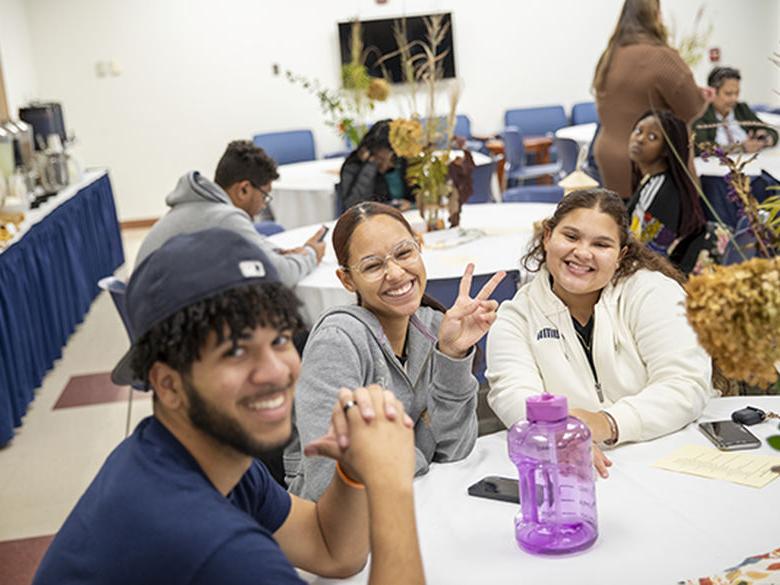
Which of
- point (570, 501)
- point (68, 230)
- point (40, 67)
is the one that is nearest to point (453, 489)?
point (570, 501)

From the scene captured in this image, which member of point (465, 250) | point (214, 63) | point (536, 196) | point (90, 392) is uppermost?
point (214, 63)

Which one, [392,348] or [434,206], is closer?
[392,348]

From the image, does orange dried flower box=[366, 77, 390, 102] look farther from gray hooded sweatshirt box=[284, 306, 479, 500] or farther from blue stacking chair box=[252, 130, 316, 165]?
gray hooded sweatshirt box=[284, 306, 479, 500]

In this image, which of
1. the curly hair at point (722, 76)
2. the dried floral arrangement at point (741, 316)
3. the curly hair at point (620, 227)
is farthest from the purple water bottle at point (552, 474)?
the curly hair at point (722, 76)

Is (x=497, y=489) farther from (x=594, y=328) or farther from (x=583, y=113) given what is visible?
(x=583, y=113)

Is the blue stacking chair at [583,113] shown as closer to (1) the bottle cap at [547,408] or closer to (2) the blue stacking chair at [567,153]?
(2) the blue stacking chair at [567,153]

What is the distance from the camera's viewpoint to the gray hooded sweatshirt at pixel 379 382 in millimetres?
2070

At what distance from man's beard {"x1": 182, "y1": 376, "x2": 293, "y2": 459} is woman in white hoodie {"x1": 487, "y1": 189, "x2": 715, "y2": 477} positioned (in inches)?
41.9

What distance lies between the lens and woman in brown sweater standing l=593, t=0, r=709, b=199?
4.84 metres

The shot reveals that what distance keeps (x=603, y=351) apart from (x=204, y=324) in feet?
4.31

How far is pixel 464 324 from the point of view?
209 centimetres

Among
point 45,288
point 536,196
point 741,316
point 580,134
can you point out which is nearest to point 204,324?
point 741,316

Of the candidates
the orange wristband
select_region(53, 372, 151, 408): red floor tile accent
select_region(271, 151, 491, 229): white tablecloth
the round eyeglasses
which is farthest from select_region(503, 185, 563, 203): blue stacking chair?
the orange wristband

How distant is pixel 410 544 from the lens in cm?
137
